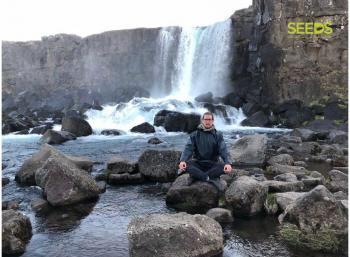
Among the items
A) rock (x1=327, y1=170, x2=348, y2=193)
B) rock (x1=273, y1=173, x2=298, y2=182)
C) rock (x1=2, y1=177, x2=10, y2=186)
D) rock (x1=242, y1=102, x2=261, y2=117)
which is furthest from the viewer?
rock (x1=242, y1=102, x2=261, y2=117)

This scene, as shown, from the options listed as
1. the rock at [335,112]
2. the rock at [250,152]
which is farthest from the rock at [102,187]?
the rock at [335,112]

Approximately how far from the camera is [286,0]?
3662 centimetres

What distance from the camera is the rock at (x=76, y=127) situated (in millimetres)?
27500

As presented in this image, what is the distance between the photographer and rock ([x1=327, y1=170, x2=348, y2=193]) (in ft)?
36.8

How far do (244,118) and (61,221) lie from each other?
27.7 meters

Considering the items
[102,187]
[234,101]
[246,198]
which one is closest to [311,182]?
[246,198]

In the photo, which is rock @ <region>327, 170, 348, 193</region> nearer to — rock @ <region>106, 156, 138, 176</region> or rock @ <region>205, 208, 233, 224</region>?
rock @ <region>205, 208, 233, 224</region>

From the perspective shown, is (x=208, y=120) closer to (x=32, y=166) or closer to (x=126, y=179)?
(x=126, y=179)

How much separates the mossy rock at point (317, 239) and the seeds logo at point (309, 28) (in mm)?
31321

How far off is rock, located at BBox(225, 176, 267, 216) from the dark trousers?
54 centimetres

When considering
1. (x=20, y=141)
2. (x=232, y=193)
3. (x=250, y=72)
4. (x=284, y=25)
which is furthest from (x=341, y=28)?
(x=232, y=193)

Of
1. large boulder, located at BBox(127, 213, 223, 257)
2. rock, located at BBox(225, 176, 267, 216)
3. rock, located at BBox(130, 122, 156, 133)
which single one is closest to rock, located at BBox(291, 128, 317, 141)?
rock, located at BBox(130, 122, 156, 133)

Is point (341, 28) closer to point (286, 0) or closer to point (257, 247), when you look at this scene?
point (286, 0)

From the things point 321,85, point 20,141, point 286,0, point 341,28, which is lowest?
point 20,141
